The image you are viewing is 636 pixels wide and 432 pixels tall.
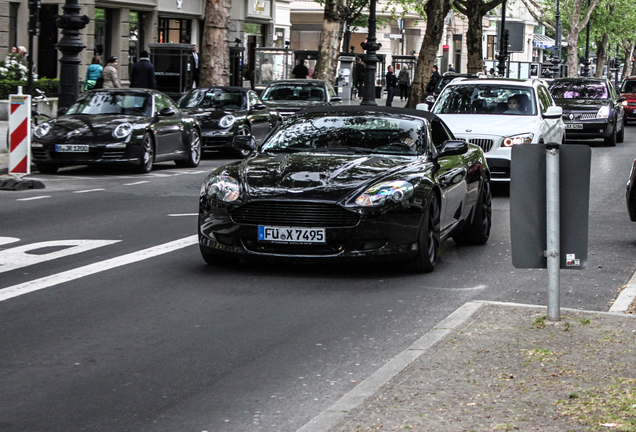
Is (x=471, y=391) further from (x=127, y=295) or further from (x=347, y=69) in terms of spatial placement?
(x=347, y=69)

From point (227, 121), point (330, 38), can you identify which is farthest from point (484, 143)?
point (330, 38)

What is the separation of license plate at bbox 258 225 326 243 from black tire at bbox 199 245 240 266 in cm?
58

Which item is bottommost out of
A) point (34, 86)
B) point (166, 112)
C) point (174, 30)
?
point (166, 112)

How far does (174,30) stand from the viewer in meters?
45.1

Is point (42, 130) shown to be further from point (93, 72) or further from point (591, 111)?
point (591, 111)

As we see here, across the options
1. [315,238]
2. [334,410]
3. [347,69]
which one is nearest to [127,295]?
[315,238]

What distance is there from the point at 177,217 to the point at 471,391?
322 inches

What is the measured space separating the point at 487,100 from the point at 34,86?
15901mm

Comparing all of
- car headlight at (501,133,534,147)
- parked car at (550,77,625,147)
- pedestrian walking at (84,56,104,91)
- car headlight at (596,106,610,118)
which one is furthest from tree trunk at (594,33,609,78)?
car headlight at (501,133,534,147)

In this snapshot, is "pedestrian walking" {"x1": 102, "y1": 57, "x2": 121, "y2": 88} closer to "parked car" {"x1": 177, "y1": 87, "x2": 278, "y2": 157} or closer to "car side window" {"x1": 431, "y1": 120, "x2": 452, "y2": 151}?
"parked car" {"x1": 177, "y1": 87, "x2": 278, "y2": 157}

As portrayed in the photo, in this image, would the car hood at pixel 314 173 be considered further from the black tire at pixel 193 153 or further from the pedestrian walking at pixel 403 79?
the pedestrian walking at pixel 403 79

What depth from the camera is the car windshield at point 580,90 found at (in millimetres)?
31734

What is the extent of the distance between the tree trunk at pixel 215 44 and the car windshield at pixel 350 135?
20548mm

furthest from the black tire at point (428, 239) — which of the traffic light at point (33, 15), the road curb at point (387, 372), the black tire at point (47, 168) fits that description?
the traffic light at point (33, 15)
